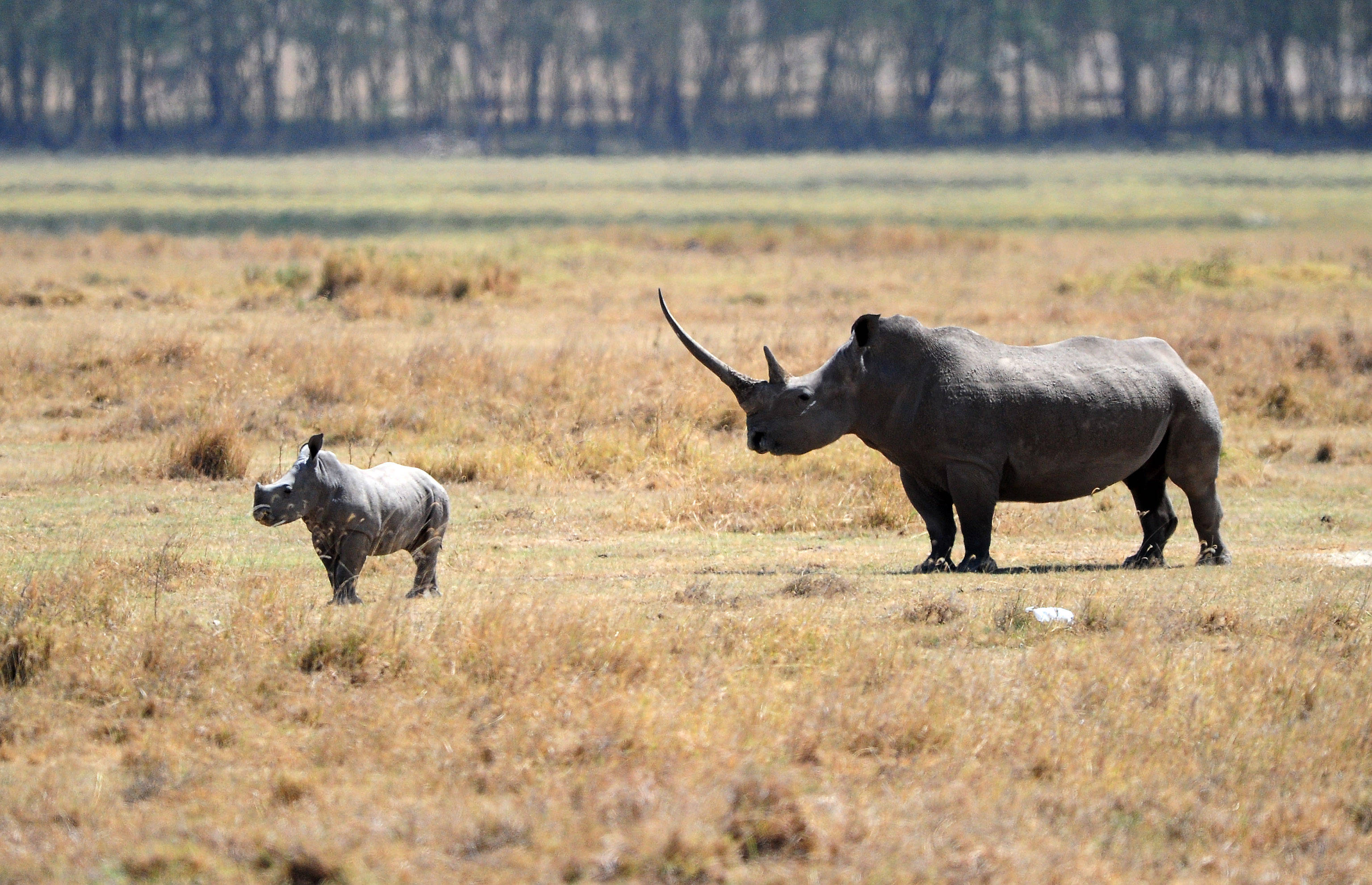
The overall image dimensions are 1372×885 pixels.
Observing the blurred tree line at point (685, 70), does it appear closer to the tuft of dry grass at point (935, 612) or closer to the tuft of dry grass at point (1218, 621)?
the tuft of dry grass at point (1218, 621)

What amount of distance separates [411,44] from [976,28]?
33.6 meters

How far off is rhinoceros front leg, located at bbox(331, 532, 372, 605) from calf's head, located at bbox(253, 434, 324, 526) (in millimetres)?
348

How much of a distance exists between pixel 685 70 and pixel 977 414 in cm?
9414

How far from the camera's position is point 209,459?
14.5m

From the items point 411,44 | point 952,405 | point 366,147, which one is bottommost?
point 952,405

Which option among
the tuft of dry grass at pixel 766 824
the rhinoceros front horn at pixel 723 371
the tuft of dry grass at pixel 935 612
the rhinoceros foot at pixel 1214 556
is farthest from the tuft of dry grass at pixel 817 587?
the tuft of dry grass at pixel 766 824

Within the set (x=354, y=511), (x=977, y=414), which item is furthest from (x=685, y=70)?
(x=354, y=511)

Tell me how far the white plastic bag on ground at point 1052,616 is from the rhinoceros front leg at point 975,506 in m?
1.38

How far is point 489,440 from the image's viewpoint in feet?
53.4

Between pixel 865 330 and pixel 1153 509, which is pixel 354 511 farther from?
pixel 1153 509

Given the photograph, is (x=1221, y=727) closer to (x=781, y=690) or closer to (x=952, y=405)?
(x=781, y=690)

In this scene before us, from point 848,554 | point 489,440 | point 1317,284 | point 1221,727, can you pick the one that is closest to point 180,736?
point 1221,727

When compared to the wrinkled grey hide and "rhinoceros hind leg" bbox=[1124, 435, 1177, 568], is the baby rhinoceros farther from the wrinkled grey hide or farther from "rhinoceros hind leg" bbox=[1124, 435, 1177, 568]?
"rhinoceros hind leg" bbox=[1124, 435, 1177, 568]

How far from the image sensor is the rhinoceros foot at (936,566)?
10.9m
